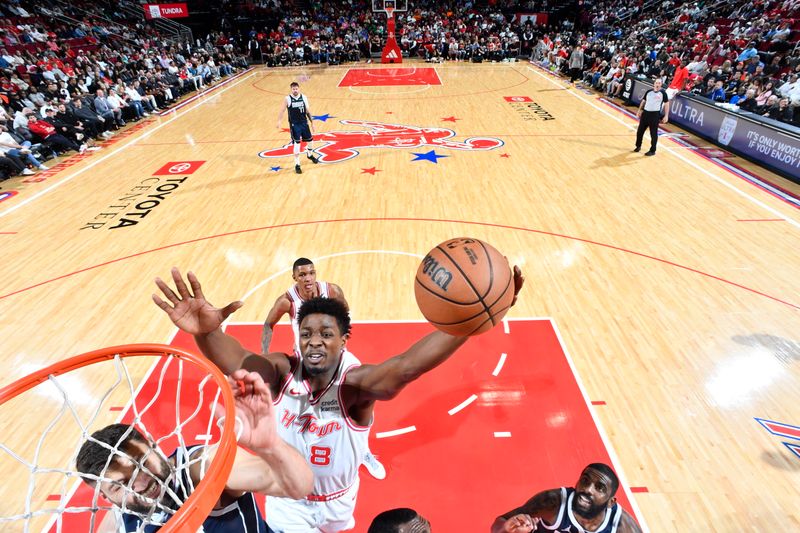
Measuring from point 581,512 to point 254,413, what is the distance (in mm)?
2371

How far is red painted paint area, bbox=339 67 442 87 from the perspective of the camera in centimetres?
1828

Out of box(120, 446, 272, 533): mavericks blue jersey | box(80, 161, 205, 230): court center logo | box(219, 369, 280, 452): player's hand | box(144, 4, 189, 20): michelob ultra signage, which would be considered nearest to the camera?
box(219, 369, 280, 452): player's hand

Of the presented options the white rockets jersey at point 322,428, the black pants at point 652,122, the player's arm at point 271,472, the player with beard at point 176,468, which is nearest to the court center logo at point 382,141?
→ the black pants at point 652,122

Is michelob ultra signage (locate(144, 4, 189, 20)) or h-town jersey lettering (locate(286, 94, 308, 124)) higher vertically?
michelob ultra signage (locate(144, 4, 189, 20))

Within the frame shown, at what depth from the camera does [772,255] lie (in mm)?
6332

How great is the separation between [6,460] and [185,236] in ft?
12.9

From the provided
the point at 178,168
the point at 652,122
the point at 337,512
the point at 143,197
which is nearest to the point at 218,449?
the point at 337,512

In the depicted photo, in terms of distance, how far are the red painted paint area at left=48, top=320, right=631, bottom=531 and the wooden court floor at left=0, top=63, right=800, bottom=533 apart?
→ 28 mm

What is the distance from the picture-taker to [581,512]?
117 inches

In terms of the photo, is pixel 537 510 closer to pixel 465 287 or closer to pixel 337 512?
pixel 337 512

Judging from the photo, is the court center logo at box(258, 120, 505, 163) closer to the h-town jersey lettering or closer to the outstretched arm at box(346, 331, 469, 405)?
the h-town jersey lettering

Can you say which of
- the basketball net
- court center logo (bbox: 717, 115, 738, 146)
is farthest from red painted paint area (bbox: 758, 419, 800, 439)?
the basketball net

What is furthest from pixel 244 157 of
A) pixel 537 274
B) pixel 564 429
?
pixel 564 429

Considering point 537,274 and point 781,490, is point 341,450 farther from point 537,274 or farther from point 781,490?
point 537,274
